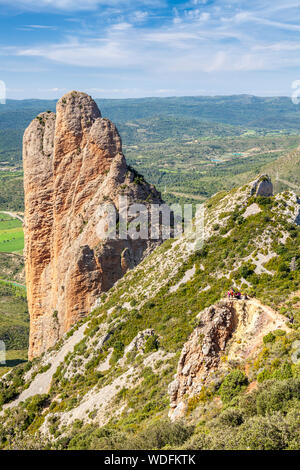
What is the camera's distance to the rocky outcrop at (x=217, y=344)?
19391 mm

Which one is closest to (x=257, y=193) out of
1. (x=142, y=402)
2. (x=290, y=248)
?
(x=290, y=248)

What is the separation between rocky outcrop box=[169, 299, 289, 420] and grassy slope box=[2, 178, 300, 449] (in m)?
0.87

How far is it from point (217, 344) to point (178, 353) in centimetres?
678

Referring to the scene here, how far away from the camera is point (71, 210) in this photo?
48.6m

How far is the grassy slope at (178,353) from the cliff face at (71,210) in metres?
3.50

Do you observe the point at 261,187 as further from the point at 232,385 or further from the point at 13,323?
the point at 13,323

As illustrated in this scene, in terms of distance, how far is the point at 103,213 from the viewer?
44094 mm

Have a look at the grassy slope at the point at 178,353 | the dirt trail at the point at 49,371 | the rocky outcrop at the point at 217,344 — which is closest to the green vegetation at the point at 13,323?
the dirt trail at the point at 49,371

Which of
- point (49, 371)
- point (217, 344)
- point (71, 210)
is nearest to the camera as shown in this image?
point (217, 344)

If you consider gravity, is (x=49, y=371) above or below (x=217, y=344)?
below

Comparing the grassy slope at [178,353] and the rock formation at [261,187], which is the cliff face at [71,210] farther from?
the rock formation at [261,187]

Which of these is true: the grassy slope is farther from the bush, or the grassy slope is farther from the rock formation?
the rock formation

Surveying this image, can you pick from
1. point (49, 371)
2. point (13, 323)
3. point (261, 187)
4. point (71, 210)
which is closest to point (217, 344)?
point (49, 371)
